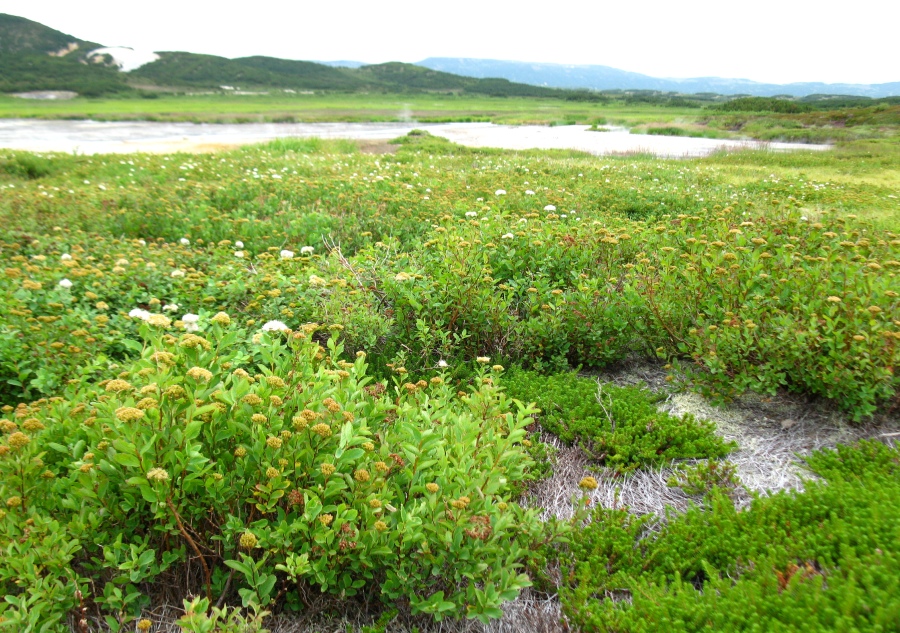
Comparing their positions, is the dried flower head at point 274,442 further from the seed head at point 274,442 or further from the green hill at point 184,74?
the green hill at point 184,74

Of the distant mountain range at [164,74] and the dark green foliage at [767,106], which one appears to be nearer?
the dark green foliage at [767,106]

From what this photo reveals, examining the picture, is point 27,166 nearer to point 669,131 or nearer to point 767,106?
point 669,131

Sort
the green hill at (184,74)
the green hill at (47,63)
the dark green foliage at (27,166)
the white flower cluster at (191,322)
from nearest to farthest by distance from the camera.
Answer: the white flower cluster at (191,322) < the dark green foliage at (27,166) < the green hill at (47,63) < the green hill at (184,74)

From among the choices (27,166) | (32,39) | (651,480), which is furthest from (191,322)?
(32,39)

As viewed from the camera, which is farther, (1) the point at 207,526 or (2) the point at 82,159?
(2) the point at 82,159

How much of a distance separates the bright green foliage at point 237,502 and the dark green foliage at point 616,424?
1238mm

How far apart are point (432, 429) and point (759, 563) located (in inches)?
61.7

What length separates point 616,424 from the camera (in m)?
3.69

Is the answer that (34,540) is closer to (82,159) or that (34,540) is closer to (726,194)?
(726,194)

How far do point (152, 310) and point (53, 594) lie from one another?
3.11 meters

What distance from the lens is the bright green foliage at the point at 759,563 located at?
189 cm

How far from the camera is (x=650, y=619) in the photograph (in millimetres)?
2090

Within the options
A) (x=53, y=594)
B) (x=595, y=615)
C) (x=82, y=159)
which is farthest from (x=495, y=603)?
(x=82, y=159)

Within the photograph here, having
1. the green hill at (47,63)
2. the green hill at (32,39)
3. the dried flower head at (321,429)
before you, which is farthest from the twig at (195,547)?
the green hill at (32,39)
